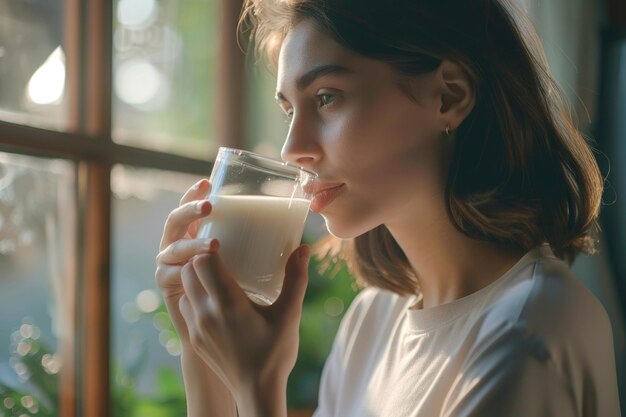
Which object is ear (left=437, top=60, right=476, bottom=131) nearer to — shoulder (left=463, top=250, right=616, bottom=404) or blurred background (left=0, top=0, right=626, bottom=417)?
shoulder (left=463, top=250, right=616, bottom=404)

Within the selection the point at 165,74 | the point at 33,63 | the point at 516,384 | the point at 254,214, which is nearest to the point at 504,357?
the point at 516,384

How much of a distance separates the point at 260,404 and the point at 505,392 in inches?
14.5

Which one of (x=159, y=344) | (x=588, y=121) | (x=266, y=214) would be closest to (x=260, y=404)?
(x=266, y=214)

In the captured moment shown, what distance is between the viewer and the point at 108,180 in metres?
1.63

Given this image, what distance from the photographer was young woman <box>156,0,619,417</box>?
1.02 m

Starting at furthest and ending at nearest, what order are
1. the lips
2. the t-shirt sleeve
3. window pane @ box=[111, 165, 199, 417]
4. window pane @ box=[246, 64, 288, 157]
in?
1. window pane @ box=[246, 64, 288, 157]
2. window pane @ box=[111, 165, 199, 417]
3. the lips
4. the t-shirt sleeve

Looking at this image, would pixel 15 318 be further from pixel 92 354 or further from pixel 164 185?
pixel 164 185

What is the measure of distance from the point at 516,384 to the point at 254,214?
46 centimetres

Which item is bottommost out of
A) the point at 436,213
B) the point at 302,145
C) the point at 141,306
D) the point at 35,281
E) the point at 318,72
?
the point at 141,306

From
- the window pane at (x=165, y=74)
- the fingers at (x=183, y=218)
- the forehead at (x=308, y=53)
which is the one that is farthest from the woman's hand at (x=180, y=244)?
the window pane at (x=165, y=74)

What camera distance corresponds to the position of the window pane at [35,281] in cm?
143

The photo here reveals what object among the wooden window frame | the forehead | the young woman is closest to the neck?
the young woman

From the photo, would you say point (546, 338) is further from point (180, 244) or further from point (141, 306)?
point (141, 306)

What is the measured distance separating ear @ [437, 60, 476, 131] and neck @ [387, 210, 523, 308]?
18 cm
